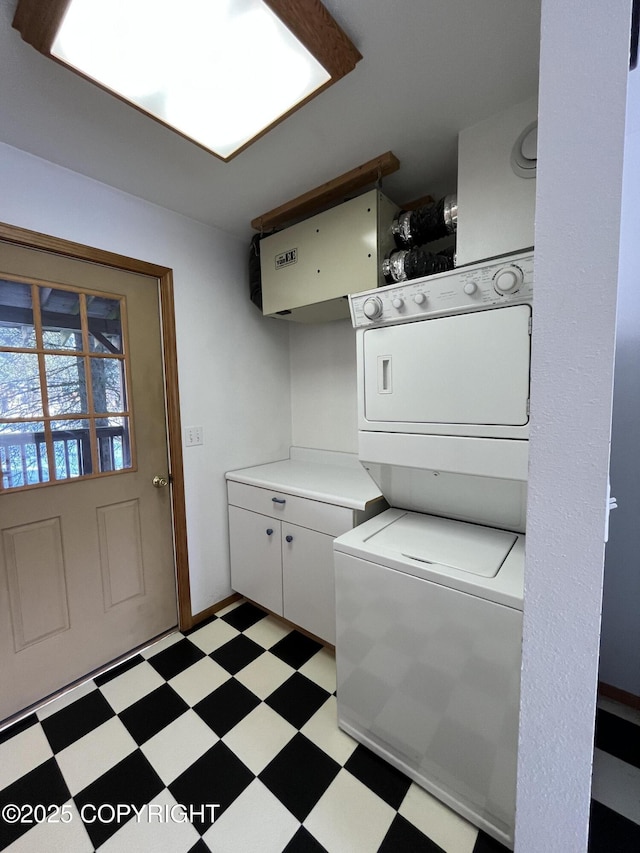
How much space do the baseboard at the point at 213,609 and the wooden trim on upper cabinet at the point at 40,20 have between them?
7.95 feet

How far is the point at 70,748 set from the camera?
4.50ft

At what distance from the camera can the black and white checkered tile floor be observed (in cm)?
108

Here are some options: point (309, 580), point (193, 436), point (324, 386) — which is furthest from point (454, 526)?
point (193, 436)

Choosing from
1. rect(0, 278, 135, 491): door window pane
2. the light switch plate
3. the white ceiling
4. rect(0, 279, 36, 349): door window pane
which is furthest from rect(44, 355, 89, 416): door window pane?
the white ceiling

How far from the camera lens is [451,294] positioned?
3.87 feet

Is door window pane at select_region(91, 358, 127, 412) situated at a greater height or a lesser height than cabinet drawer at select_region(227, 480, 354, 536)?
greater

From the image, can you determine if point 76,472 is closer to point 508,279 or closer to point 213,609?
point 213,609

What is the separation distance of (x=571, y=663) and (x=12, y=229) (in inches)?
85.0

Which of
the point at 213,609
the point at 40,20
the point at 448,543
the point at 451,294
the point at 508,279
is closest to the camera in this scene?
the point at 40,20

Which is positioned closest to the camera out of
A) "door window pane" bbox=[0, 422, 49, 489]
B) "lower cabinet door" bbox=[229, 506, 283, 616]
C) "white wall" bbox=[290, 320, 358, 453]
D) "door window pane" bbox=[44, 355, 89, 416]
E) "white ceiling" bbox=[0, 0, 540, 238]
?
"white ceiling" bbox=[0, 0, 540, 238]

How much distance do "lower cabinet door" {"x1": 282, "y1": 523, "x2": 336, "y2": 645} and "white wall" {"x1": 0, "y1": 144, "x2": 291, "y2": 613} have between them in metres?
0.58

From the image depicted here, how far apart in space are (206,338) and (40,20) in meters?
1.30

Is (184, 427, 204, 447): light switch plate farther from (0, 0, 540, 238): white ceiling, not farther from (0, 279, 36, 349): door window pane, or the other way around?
(0, 0, 540, 238): white ceiling

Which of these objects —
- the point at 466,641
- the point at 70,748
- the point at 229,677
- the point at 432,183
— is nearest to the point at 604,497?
the point at 466,641
